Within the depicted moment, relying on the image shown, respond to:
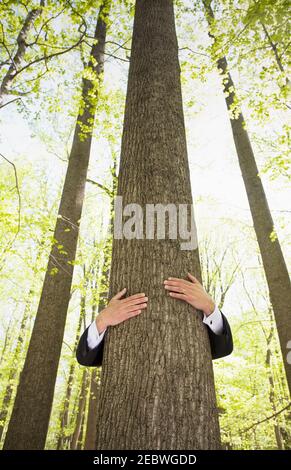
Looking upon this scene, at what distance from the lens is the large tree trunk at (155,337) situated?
64.8 inches

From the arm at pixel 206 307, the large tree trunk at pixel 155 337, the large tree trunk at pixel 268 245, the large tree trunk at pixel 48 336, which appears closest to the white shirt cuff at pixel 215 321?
the arm at pixel 206 307

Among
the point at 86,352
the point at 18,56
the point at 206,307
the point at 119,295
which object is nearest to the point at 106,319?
the point at 119,295

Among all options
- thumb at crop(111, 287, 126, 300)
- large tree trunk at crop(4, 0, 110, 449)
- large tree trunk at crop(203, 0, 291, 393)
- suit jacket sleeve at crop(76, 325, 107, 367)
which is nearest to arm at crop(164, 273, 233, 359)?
thumb at crop(111, 287, 126, 300)

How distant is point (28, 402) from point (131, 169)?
4428mm

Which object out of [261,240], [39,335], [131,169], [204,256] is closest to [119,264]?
[131,169]

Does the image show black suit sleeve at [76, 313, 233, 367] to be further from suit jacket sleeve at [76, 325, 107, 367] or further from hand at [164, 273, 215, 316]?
hand at [164, 273, 215, 316]

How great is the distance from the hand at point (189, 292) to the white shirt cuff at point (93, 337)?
64 cm

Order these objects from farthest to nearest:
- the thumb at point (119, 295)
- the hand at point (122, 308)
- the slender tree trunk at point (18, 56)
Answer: the slender tree trunk at point (18, 56) < the thumb at point (119, 295) < the hand at point (122, 308)

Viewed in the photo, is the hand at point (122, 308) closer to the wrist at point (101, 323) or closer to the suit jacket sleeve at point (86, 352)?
the wrist at point (101, 323)

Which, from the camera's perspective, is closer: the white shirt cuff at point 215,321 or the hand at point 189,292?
the hand at point 189,292

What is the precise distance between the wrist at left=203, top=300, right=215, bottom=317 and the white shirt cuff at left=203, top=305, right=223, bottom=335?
0.08 ft

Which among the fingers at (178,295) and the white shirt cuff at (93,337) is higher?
the fingers at (178,295)

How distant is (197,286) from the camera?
6.75 feet

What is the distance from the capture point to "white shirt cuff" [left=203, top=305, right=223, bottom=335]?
212 cm
